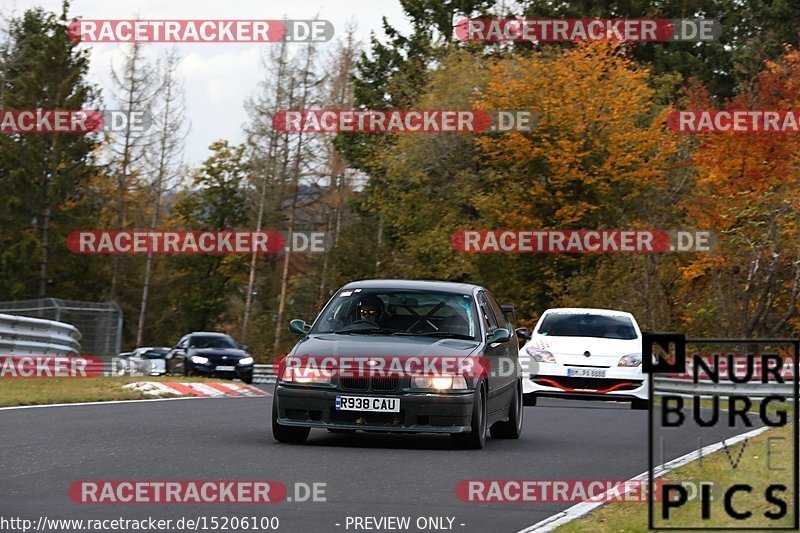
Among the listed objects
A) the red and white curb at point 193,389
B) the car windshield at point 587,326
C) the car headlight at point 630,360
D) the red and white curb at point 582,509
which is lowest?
the red and white curb at point 193,389

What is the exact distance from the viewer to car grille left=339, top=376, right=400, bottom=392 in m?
13.3

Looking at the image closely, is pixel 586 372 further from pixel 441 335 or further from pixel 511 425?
pixel 441 335

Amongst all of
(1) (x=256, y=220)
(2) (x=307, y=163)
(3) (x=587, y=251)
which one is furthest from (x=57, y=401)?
(1) (x=256, y=220)

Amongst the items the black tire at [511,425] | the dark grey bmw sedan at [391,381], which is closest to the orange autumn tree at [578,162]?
the black tire at [511,425]

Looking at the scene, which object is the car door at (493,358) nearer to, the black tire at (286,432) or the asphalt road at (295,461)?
the asphalt road at (295,461)

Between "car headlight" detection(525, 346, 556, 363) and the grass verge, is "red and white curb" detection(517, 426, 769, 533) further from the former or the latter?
the grass verge

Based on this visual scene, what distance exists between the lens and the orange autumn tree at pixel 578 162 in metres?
49.3

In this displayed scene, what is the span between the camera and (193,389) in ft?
78.6

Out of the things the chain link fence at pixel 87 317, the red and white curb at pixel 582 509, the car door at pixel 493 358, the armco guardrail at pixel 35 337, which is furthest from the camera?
the chain link fence at pixel 87 317

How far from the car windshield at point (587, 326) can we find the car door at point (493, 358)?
7056 millimetres

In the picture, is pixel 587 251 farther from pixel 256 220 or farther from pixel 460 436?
pixel 460 436

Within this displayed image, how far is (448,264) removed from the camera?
54938 mm

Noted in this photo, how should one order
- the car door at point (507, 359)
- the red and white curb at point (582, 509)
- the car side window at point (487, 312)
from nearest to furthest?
the red and white curb at point (582, 509) → the car door at point (507, 359) → the car side window at point (487, 312)

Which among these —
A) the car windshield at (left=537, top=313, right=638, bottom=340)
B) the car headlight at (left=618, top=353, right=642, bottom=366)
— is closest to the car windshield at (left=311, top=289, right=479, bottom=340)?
the car headlight at (left=618, top=353, right=642, bottom=366)
